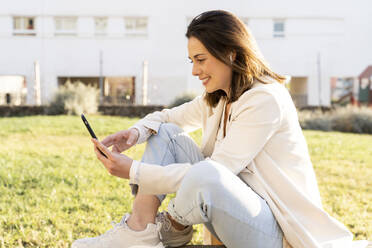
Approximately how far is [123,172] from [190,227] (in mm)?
500

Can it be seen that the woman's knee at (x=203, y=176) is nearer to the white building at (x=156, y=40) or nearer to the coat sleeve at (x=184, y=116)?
the coat sleeve at (x=184, y=116)

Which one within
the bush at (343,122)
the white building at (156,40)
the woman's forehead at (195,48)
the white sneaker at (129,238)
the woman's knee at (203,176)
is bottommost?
the bush at (343,122)

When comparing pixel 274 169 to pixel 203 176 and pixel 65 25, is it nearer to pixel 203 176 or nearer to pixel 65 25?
pixel 203 176

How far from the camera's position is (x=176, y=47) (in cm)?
1858

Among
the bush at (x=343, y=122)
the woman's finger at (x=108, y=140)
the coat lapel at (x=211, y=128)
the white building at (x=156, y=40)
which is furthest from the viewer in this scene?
Answer: the white building at (x=156, y=40)

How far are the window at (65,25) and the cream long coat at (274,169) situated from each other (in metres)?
17.6

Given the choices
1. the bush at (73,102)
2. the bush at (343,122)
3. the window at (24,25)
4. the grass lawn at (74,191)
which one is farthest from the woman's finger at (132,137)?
the window at (24,25)

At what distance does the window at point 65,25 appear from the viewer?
18250mm

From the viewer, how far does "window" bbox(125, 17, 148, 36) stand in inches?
730

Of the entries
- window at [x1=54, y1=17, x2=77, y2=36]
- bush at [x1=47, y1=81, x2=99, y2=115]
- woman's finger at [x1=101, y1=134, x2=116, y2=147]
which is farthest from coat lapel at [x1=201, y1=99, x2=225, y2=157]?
window at [x1=54, y1=17, x2=77, y2=36]

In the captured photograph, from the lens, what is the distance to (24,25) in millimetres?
18250

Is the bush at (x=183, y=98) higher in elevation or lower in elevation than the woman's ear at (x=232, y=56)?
lower

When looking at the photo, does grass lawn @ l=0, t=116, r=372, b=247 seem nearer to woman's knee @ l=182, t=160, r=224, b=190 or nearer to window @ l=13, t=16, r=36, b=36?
woman's knee @ l=182, t=160, r=224, b=190

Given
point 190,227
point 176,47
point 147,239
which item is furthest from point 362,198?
point 176,47
